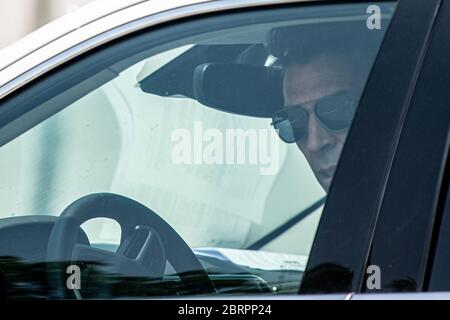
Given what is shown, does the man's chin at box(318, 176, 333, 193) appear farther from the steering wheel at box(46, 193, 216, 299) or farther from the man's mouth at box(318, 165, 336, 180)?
the steering wheel at box(46, 193, 216, 299)

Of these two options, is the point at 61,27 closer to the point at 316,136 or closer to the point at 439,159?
the point at 316,136

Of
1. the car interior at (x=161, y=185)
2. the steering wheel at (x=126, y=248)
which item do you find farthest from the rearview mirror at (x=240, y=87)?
the steering wheel at (x=126, y=248)

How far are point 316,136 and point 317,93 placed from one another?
95 millimetres

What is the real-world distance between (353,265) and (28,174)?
63 centimetres

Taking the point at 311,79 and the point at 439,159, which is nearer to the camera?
the point at 439,159

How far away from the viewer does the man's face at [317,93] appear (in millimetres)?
1633

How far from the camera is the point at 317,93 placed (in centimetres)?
171

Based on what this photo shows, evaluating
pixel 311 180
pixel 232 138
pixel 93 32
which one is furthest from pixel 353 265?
pixel 93 32

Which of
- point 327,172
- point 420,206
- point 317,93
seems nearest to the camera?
point 420,206

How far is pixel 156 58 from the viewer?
1.69 meters

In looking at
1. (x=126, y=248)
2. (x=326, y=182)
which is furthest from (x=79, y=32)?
(x=326, y=182)

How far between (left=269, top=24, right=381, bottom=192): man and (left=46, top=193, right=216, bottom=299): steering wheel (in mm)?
275

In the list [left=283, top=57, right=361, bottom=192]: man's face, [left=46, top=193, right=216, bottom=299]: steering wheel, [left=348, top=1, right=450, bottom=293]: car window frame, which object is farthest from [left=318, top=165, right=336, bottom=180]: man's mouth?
[left=46, top=193, right=216, bottom=299]: steering wheel
